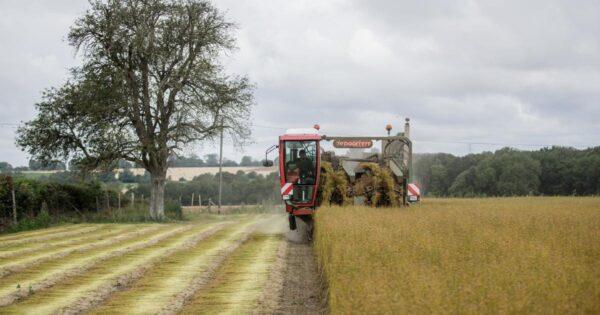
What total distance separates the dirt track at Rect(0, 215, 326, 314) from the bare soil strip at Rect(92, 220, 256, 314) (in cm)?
2

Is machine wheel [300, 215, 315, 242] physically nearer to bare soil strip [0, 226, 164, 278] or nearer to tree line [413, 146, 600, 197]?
bare soil strip [0, 226, 164, 278]

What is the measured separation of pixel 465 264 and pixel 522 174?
4831cm

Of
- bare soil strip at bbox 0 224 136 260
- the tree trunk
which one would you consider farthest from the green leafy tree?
bare soil strip at bbox 0 224 136 260

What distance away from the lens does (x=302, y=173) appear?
23172 mm

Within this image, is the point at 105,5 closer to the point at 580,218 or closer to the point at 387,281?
the point at 580,218

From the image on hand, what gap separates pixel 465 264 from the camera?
30.1 ft

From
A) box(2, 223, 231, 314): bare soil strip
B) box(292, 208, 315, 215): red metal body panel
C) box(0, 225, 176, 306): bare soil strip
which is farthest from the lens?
box(292, 208, 315, 215): red metal body panel

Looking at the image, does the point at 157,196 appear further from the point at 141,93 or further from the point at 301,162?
the point at 301,162

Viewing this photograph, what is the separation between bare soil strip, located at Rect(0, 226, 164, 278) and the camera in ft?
50.5

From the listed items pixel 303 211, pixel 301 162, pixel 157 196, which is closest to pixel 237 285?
pixel 303 211

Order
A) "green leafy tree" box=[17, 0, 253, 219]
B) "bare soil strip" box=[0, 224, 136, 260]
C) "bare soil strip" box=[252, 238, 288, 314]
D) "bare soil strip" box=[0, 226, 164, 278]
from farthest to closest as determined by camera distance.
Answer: "green leafy tree" box=[17, 0, 253, 219], "bare soil strip" box=[0, 224, 136, 260], "bare soil strip" box=[0, 226, 164, 278], "bare soil strip" box=[252, 238, 288, 314]

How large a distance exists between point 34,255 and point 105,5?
74.0ft

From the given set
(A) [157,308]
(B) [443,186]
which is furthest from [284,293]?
(B) [443,186]

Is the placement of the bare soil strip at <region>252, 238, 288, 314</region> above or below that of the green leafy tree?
below
